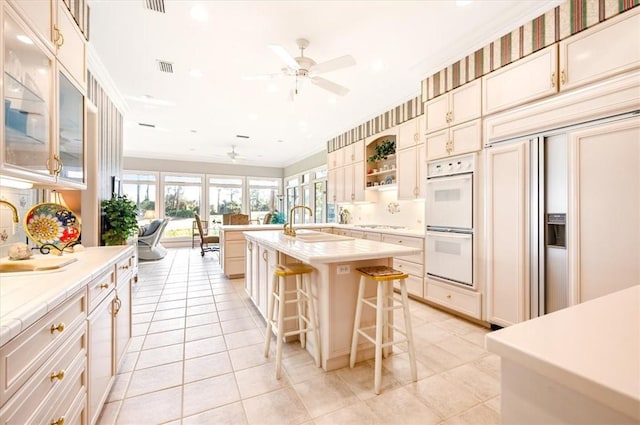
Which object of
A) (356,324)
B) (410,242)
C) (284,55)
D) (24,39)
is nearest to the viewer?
(24,39)

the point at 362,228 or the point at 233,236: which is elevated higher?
the point at 362,228

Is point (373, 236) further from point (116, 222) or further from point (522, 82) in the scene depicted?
point (116, 222)

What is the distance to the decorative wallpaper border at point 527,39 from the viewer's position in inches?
80.9

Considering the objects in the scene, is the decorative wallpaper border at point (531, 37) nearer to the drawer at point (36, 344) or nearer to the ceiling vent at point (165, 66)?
the ceiling vent at point (165, 66)

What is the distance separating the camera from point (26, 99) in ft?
4.88

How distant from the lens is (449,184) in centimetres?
321

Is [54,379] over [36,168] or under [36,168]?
under

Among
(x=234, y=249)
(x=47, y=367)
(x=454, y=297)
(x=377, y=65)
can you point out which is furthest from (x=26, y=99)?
(x=454, y=297)

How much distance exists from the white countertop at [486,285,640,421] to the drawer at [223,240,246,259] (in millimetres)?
4694

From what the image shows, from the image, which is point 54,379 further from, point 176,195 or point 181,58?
point 176,195

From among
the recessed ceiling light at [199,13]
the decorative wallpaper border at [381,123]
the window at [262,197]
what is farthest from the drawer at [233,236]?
the window at [262,197]

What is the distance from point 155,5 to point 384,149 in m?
3.72

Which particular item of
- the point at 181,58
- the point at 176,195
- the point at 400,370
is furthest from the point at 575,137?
the point at 176,195

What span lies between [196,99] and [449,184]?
396 cm
